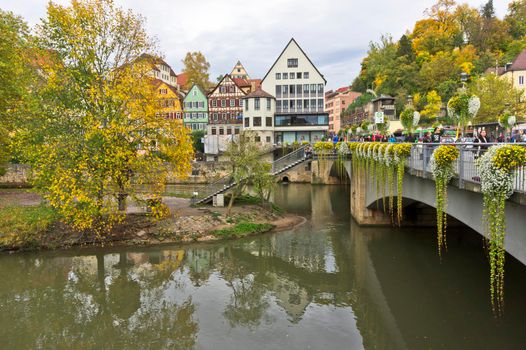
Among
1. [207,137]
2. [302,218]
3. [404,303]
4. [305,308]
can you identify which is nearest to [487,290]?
[404,303]

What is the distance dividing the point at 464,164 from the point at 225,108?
206 feet

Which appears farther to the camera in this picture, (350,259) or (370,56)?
(370,56)

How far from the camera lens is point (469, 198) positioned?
12258mm

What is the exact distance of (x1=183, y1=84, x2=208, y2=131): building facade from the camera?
7481 centimetres

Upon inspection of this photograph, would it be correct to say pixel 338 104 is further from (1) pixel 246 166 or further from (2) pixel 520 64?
(1) pixel 246 166

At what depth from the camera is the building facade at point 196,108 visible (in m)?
74.8

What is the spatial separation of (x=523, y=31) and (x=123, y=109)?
91172 millimetres

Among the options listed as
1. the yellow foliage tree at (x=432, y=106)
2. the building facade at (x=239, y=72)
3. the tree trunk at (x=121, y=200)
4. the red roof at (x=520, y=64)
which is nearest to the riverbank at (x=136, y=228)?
the tree trunk at (x=121, y=200)

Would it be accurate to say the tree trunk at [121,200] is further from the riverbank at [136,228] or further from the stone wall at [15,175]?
the stone wall at [15,175]

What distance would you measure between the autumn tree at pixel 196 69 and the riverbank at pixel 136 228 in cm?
6674

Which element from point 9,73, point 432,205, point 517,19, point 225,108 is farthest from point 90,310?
point 517,19

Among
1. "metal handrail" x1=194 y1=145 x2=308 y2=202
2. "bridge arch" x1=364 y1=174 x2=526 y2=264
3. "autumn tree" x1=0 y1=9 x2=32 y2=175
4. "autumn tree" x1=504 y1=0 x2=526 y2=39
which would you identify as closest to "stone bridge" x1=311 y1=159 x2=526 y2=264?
"bridge arch" x1=364 y1=174 x2=526 y2=264

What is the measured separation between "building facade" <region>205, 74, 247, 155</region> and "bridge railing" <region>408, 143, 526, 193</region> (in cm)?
5592

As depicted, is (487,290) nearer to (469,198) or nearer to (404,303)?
(404,303)
